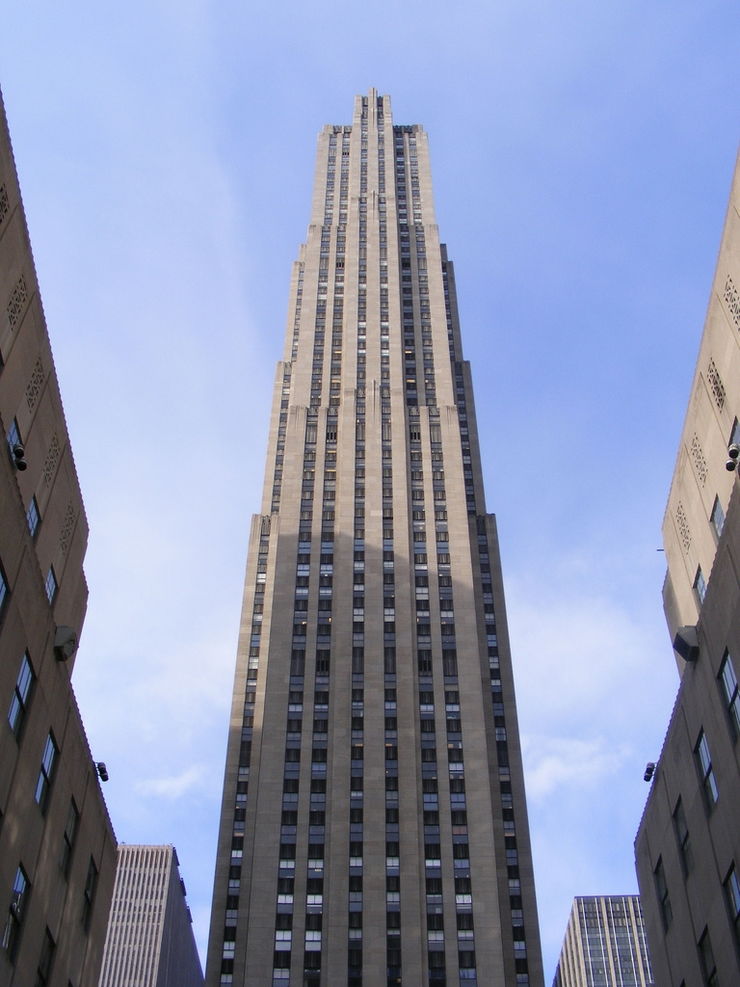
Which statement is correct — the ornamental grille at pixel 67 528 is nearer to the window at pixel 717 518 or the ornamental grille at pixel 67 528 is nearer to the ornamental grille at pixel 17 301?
the ornamental grille at pixel 17 301

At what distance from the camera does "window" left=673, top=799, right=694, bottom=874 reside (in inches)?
1416

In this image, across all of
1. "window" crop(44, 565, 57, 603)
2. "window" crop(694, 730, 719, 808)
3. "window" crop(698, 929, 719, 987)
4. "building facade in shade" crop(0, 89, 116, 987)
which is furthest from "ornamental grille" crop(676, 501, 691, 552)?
"window" crop(44, 565, 57, 603)

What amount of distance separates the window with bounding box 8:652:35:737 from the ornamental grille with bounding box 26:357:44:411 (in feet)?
30.2

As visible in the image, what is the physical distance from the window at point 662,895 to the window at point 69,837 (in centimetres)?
2190

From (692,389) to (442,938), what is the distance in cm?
4718

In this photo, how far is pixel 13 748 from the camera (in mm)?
30469

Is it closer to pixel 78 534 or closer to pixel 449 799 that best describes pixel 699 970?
pixel 78 534

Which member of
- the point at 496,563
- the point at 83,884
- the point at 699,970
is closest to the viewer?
the point at 699,970

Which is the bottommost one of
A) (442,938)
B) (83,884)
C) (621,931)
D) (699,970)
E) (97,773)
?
(699,970)

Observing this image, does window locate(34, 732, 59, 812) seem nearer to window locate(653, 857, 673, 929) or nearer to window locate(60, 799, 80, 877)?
window locate(60, 799, 80, 877)

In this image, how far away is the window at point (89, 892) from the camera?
37938 mm

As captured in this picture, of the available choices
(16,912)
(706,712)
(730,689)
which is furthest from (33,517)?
(730,689)

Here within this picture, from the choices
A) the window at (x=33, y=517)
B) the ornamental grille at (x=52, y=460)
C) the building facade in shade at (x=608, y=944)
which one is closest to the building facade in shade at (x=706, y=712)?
the window at (x=33, y=517)

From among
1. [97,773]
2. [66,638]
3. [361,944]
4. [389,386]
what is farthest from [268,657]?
[66,638]
